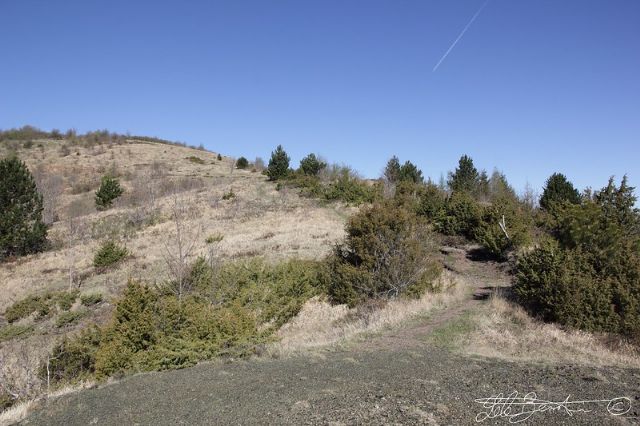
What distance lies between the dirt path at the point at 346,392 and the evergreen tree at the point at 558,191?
1210 inches

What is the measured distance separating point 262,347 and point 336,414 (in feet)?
13.7

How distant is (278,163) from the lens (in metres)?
53.7

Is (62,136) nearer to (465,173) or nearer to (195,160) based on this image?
(195,160)

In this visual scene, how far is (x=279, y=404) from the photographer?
255 inches

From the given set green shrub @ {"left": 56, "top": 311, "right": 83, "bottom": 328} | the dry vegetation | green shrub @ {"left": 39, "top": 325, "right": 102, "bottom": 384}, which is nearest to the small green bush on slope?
green shrub @ {"left": 39, "top": 325, "right": 102, "bottom": 384}

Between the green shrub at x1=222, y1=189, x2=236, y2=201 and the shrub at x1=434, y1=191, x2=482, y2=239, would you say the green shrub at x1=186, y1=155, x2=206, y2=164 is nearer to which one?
the green shrub at x1=222, y1=189, x2=236, y2=201

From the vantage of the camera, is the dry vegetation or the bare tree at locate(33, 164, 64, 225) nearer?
the dry vegetation

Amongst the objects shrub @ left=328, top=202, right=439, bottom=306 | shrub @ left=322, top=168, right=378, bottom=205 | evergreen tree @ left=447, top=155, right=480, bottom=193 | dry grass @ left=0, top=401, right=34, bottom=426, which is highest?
evergreen tree @ left=447, top=155, right=480, bottom=193

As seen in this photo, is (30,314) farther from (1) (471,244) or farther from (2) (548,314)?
(1) (471,244)

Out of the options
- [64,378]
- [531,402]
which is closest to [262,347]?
[64,378]

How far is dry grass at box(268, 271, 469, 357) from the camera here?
433 inches

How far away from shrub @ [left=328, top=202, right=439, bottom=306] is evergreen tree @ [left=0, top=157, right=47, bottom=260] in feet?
89.3

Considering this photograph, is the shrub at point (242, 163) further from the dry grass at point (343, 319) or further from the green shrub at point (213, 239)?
the dry grass at point (343, 319)

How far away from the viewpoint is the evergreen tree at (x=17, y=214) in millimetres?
32469
